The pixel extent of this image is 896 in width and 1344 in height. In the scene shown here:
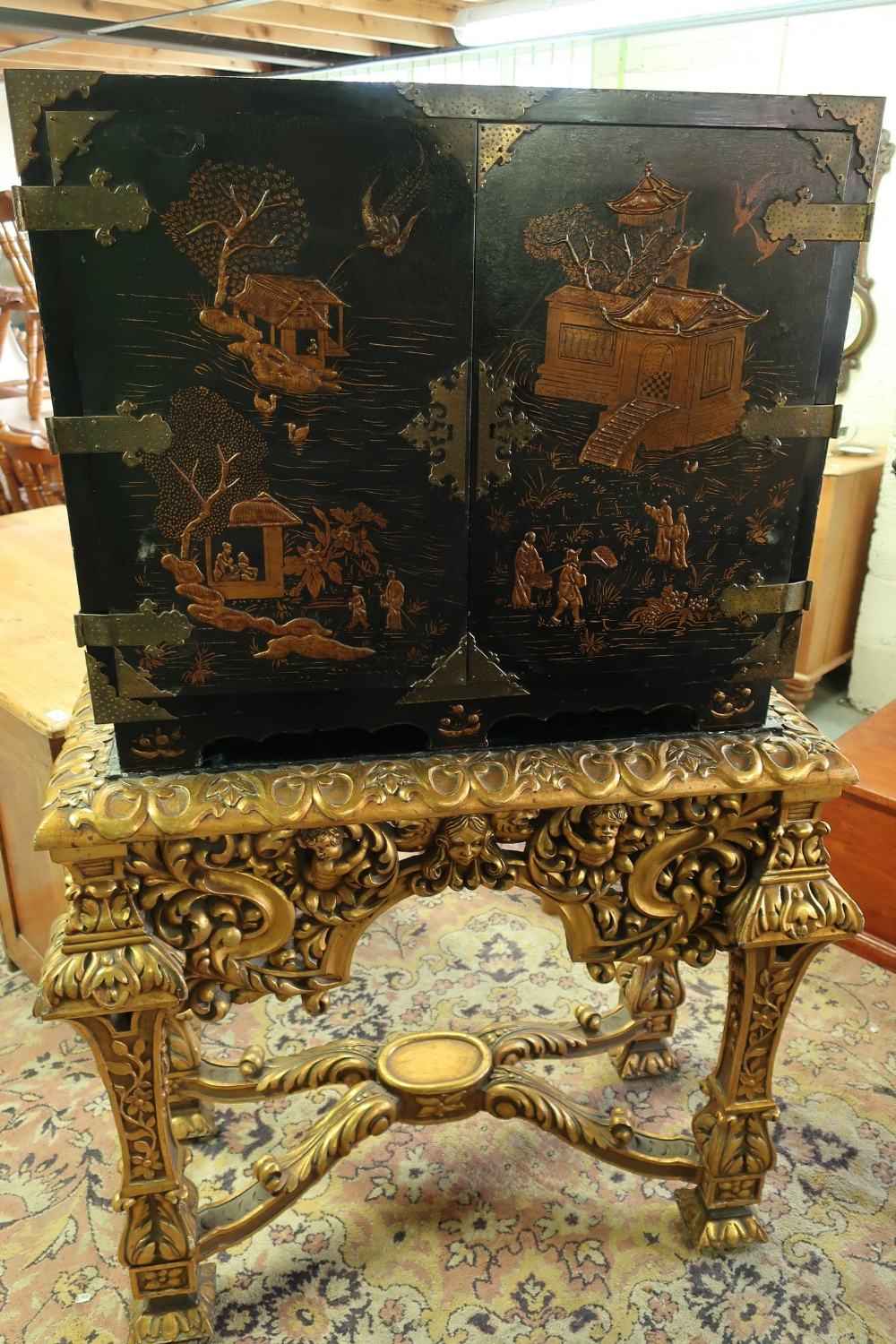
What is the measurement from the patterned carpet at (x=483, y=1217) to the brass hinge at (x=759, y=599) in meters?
1.08

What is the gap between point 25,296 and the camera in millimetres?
3385

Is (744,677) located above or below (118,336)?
below

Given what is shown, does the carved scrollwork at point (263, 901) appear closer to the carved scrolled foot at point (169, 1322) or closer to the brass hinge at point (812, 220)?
the carved scrolled foot at point (169, 1322)

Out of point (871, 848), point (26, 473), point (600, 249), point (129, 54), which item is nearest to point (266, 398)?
point (600, 249)

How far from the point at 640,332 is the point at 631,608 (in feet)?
1.12

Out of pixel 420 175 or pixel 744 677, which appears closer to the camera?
pixel 420 175

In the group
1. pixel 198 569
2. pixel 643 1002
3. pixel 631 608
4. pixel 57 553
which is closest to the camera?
pixel 198 569

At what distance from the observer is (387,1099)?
155cm

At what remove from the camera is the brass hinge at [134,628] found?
114 centimetres

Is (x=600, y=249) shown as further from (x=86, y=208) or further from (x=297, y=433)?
(x=86, y=208)

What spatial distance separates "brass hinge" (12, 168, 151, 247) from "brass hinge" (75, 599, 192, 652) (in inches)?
15.9

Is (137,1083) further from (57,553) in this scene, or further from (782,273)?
(57,553)

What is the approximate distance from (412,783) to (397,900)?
194 millimetres

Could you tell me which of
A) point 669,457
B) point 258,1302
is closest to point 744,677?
point 669,457
